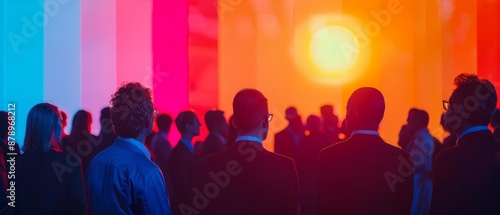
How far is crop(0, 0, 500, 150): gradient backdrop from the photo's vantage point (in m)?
7.02

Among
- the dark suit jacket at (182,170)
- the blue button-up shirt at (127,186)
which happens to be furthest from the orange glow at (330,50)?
the blue button-up shirt at (127,186)

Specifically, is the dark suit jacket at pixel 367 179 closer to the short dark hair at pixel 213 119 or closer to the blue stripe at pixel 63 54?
the short dark hair at pixel 213 119

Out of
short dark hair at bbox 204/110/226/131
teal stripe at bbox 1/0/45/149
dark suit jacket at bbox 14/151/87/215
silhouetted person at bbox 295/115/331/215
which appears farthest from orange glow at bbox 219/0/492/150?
dark suit jacket at bbox 14/151/87/215

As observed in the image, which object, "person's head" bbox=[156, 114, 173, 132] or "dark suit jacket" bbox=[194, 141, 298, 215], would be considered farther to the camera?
"person's head" bbox=[156, 114, 173, 132]

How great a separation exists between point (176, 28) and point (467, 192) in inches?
204

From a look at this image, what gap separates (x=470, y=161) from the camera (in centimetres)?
253

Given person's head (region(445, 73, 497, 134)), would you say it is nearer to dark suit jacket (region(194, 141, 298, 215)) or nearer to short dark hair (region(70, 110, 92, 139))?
dark suit jacket (region(194, 141, 298, 215))

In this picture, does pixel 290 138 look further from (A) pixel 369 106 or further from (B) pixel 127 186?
(B) pixel 127 186

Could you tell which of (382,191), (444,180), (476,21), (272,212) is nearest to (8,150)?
(272,212)

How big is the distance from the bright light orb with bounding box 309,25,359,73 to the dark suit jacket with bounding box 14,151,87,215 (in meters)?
4.40

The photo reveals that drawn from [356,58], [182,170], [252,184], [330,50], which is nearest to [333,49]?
[330,50]

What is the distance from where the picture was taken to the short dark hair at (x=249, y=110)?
249 cm

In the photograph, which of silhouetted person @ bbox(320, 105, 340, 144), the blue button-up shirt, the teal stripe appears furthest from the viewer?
the teal stripe

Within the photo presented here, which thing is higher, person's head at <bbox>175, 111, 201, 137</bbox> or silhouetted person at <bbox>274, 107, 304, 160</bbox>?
person's head at <bbox>175, 111, 201, 137</bbox>
